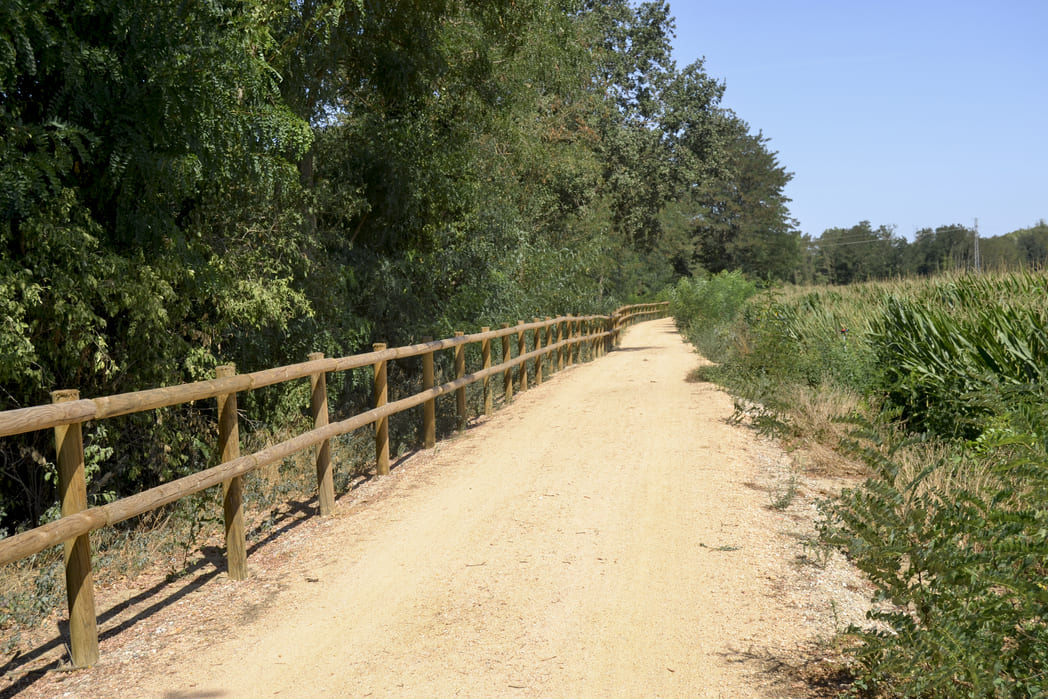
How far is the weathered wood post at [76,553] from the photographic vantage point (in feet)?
14.6

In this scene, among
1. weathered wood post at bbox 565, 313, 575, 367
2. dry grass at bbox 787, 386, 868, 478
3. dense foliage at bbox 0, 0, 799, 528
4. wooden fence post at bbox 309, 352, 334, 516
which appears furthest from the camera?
weathered wood post at bbox 565, 313, 575, 367

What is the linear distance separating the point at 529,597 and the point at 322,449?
294 centimetres

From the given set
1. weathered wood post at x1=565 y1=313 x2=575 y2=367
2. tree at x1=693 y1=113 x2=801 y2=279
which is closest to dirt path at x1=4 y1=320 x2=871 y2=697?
weathered wood post at x1=565 y1=313 x2=575 y2=367

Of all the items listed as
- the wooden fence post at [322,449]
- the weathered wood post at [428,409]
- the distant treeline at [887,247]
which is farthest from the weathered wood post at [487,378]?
the distant treeline at [887,247]

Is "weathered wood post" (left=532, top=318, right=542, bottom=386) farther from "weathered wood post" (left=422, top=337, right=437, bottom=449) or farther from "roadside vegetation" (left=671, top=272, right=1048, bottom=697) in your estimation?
"weathered wood post" (left=422, top=337, right=437, bottom=449)

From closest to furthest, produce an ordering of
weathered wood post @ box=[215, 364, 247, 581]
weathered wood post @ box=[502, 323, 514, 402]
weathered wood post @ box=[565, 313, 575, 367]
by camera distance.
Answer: weathered wood post @ box=[215, 364, 247, 581], weathered wood post @ box=[502, 323, 514, 402], weathered wood post @ box=[565, 313, 575, 367]

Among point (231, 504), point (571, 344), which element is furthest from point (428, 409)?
point (571, 344)

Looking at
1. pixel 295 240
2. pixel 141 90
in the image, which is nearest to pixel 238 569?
pixel 141 90

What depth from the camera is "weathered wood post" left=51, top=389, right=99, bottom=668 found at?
4.46 meters

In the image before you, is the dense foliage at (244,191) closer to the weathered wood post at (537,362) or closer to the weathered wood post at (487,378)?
the weathered wood post at (537,362)

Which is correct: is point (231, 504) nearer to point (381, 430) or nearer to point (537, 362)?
point (381, 430)

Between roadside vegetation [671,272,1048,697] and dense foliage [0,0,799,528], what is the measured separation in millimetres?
5887

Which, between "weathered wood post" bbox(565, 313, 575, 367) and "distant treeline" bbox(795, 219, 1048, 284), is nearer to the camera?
"weathered wood post" bbox(565, 313, 575, 367)

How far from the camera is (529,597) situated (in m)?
5.21
